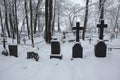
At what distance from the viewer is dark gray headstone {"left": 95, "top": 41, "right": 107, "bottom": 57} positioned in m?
10.8

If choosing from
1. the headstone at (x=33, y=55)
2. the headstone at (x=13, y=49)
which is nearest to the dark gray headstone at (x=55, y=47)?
the headstone at (x=33, y=55)

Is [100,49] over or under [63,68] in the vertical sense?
over

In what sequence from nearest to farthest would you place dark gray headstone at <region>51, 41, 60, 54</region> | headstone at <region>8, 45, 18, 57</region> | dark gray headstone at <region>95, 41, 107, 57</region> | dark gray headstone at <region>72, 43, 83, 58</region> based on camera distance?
dark gray headstone at <region>95, 41, 107, 57</region> < dark gray headstone at <region>72, 43, 83, 58</region> < dark gray headstone at <region>51, 41, 60, 54</region> < headstone at <region>8, 45, 18, 57</region>

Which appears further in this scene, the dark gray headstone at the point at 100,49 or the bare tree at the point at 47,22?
the bare tree at the point at 47,22

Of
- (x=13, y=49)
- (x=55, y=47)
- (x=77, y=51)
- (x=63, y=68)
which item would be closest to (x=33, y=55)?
(x=55, y=47)

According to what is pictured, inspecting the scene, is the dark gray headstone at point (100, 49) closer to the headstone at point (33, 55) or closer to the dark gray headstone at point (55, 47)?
the dark gray headstone at point (55, 47)

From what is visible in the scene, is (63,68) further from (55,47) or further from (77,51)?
(55,47)

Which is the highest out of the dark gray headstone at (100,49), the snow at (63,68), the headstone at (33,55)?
the dark gray headstone at (100,49)

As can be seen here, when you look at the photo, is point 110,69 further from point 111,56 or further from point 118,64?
point 111,56

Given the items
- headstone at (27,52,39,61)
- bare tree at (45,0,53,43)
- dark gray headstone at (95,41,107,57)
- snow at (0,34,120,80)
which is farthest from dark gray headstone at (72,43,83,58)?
bare tree at (45,0,53,43)

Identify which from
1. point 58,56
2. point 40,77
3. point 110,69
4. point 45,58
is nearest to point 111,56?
point 110,69

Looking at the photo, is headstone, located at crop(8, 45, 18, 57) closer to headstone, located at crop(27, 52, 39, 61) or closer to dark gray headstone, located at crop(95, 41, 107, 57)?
headstone, located at crop(27, 52, 39, 61)

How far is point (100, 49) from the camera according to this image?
10.9 meters

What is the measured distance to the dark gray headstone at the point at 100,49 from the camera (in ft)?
35.5
